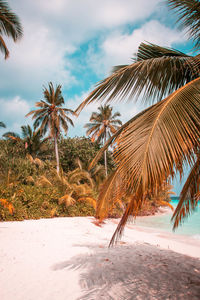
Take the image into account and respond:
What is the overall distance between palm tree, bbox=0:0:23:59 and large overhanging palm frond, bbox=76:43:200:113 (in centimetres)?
989

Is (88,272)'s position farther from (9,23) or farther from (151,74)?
(9,23)

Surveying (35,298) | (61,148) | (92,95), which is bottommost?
(35,298)

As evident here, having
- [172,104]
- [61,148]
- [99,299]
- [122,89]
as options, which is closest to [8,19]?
[122,89]

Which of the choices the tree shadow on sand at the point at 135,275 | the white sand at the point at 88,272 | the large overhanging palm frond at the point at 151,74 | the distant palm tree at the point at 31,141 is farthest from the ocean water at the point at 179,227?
the distant palm tree at the point at 31,141

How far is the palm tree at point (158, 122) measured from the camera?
148 cm

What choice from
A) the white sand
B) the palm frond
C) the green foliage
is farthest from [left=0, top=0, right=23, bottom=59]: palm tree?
the green foliage

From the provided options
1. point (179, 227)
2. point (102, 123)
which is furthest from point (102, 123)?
point (179, 227)

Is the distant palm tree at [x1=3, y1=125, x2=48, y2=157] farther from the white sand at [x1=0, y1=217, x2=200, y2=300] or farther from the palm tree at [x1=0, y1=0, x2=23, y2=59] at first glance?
the white sand at [x1=0, y1=217, x2=200, y2=300]

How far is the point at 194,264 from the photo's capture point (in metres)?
4.33

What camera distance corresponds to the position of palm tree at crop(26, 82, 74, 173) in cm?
1981

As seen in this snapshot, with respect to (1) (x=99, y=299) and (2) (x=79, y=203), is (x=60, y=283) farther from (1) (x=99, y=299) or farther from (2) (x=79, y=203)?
(2) (x=79, y=203)

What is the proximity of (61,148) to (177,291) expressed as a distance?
2333 centimetres

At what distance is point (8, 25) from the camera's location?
9812 millimetres

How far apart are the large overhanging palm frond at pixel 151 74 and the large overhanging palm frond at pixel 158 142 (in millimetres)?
739
